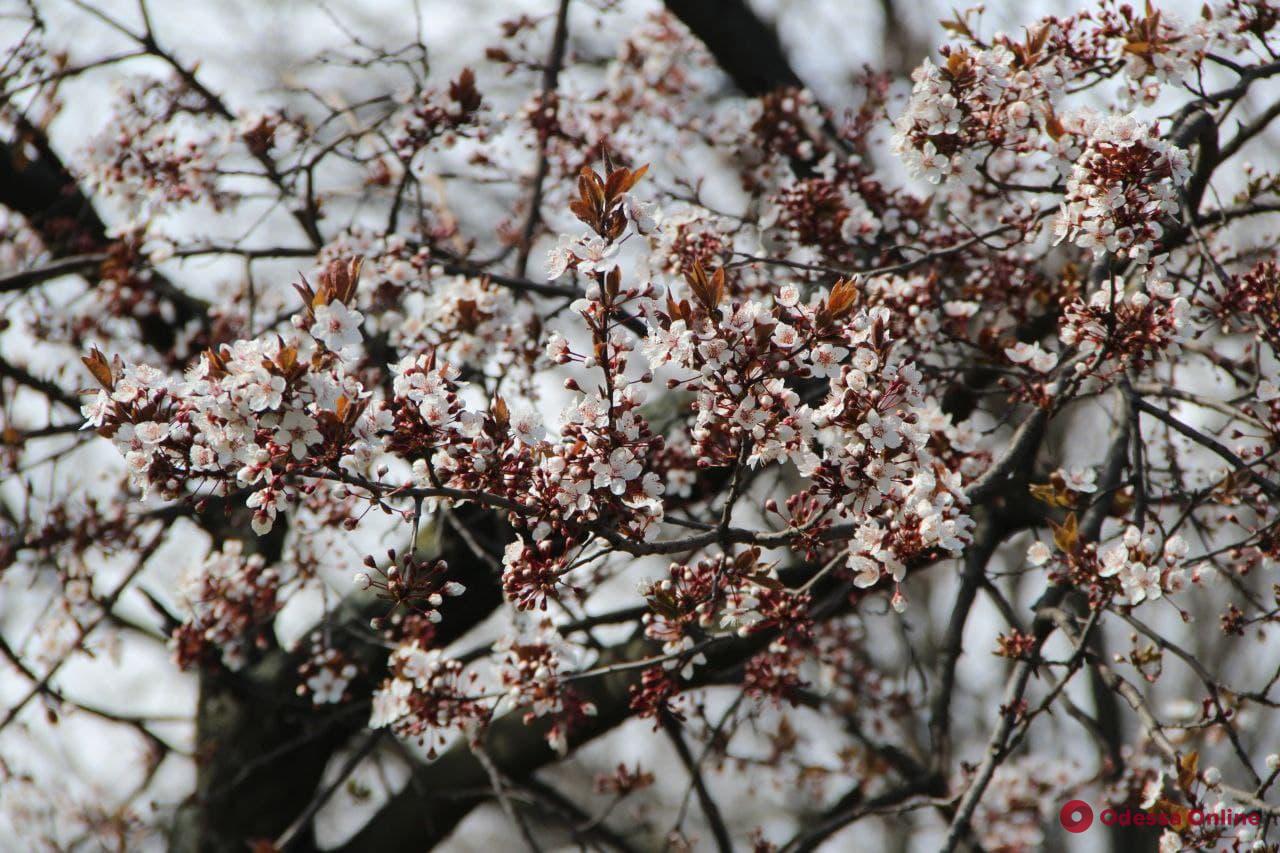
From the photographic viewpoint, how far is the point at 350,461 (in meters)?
1.81

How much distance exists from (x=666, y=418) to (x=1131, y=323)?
7.21 ft

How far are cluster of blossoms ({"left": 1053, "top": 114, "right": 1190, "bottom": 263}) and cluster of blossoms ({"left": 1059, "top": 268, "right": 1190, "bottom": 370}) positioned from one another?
14 cm

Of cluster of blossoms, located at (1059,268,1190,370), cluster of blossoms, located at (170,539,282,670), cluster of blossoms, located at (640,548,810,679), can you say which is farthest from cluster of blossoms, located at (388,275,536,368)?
cluster of blossoms, located at (1059,268,1190,370)

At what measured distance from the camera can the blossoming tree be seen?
1.92m

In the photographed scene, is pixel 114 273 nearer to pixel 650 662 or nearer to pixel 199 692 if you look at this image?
pixel 199 692

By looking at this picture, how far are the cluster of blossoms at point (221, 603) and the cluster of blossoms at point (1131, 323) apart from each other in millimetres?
3035

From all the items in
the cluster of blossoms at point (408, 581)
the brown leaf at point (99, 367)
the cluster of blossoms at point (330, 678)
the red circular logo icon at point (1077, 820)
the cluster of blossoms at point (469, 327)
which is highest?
the cluster of blossoms at point (469, 327)

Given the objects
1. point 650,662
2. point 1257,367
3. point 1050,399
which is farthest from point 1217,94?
point 650,662

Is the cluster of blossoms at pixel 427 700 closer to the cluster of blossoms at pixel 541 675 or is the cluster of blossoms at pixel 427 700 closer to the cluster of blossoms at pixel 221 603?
the cluster of blossoms at pixel 541 675

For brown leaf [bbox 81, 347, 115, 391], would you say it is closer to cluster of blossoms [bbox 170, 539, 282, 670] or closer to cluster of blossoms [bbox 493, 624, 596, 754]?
cluster of blossoms [bbox 493, 624, 596, 754]

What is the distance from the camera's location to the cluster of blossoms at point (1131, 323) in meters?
2.28

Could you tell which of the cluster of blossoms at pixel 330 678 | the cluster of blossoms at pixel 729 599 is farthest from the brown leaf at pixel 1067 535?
the cluster of blossoms at pixel 330 678

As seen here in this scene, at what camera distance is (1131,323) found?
2.31 metres

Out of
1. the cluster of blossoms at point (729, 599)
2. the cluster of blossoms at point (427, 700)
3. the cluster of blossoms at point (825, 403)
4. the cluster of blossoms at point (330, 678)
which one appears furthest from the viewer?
the cluster of blossoms at point (330, 678)
